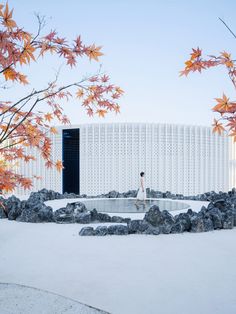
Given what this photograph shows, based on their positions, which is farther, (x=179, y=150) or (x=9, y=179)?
(x=179, y=150)

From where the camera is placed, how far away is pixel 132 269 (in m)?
2.96

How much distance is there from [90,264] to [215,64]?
2.43 metres

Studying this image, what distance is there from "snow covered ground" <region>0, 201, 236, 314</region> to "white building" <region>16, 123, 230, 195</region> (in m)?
7.23

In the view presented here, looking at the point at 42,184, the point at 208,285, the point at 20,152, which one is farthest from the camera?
the point at 42,184

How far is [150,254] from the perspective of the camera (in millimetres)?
3463

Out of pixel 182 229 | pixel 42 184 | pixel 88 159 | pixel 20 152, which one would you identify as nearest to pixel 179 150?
pixel 88 159

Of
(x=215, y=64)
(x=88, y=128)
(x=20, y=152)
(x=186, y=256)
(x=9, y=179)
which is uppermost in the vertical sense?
(x=88, y=128)

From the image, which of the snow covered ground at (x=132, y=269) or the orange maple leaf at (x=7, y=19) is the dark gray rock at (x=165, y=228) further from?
the orange maple leaf at (x=7, y=19)

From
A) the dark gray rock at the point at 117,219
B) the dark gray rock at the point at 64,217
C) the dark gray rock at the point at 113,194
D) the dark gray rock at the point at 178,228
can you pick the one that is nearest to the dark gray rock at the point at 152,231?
the dark gray rock at the point at 178,228

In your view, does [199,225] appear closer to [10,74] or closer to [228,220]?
[228,220]

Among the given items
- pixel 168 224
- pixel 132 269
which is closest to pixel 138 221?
pixel 168 224

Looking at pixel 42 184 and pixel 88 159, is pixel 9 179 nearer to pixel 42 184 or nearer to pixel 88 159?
pixel 88 159

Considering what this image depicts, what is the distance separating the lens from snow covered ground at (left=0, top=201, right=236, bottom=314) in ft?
7.41

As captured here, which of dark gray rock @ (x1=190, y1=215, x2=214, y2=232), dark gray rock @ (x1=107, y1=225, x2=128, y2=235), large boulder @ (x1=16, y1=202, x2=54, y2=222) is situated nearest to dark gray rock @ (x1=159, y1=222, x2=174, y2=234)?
dark gray rock @ (x1=190, y1=215, x2=214, y2=232)
